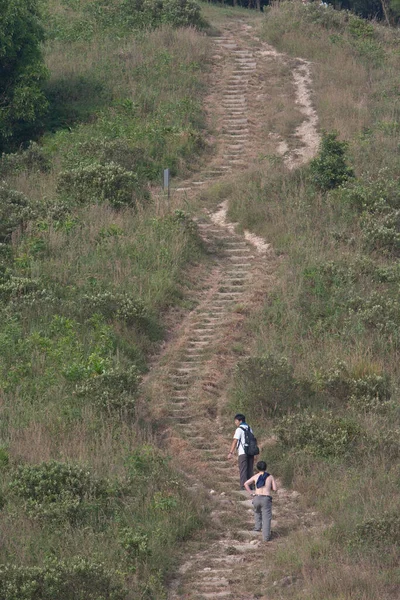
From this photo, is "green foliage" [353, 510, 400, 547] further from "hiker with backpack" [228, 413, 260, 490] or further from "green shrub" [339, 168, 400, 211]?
"green shrub" [339, 168, 400, 211]

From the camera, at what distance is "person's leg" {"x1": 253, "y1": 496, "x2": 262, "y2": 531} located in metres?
12.4

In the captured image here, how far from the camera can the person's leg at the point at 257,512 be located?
40.8 feet

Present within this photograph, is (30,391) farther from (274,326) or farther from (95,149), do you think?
(95,149)

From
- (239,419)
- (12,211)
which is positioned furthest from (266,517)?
(12,211)

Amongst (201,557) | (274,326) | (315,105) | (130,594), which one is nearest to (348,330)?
(274,326)

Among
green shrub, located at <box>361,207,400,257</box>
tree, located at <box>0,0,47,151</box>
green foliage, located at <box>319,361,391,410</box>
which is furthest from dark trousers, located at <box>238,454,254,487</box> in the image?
tree, located at <box>0,0,47,151</box>

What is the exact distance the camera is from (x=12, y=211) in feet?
68.6

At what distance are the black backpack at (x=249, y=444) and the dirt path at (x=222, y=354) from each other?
51 centimetres

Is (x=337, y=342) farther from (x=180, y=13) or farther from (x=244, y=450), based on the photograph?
(x=180, y=13)

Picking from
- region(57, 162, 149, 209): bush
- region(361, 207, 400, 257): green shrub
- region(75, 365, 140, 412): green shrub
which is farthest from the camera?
region(57, 162, 149, 209): bush

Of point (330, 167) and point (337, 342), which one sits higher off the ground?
point (330, 167)

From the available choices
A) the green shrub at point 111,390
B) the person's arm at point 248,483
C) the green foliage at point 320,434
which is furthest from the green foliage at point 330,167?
the person's arm at point 248,483

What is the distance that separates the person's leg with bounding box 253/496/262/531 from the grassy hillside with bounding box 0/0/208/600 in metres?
0.73

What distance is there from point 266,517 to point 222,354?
5.20m
